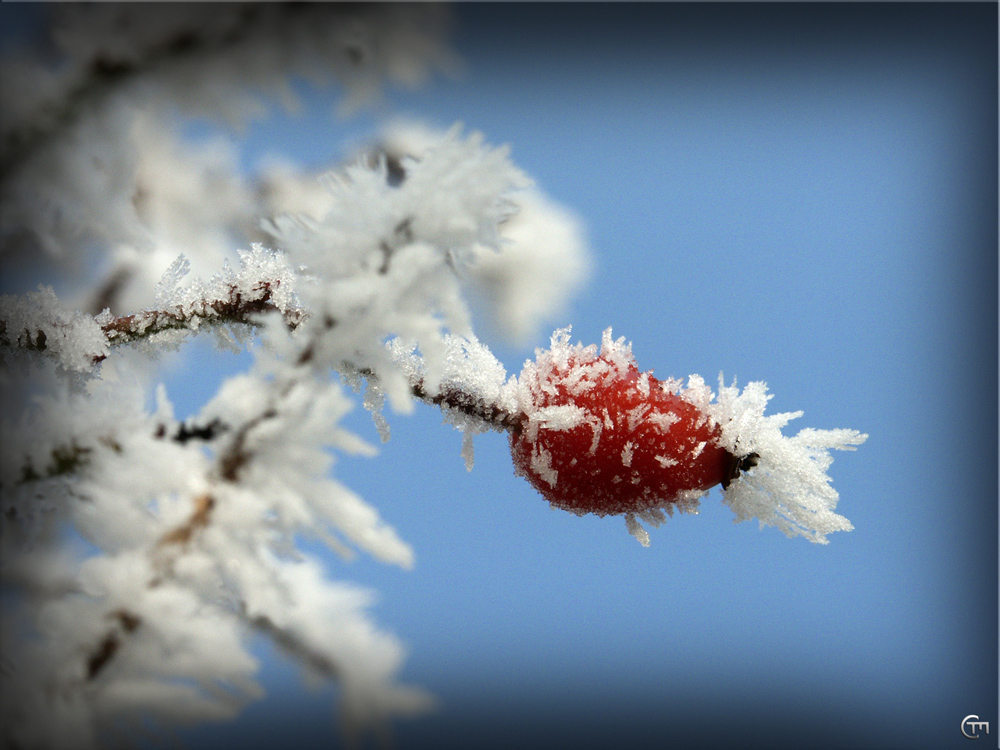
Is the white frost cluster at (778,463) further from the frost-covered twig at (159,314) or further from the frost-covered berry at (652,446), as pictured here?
the frost-covered twig at (159,314)

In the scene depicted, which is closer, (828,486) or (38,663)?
(38,663)

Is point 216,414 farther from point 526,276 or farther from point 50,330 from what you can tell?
point 526,276

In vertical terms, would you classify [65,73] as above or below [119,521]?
above

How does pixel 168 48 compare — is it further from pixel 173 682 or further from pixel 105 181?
pixel 173 682

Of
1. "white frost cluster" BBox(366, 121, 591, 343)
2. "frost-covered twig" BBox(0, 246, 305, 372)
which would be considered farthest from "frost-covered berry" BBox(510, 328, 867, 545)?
"white frost cluster" BBox(366, 121, 591, 343)

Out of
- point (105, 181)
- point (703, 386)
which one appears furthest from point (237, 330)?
point (703, 386)

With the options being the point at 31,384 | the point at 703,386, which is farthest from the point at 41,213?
the point at 703,386
